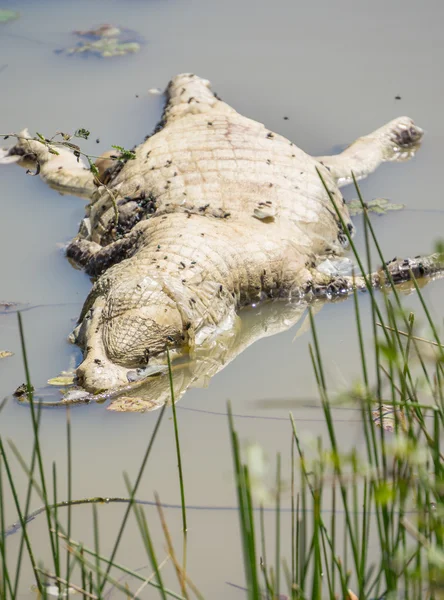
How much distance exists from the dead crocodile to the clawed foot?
0.30 metres

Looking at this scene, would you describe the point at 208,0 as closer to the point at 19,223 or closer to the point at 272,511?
the point at 19,223

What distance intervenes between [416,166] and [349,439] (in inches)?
168

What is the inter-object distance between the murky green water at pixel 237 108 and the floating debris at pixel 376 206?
0.09m

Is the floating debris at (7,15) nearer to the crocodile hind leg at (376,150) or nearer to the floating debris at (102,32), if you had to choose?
the floating debris at (102,32)

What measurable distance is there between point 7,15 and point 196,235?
6.47 m

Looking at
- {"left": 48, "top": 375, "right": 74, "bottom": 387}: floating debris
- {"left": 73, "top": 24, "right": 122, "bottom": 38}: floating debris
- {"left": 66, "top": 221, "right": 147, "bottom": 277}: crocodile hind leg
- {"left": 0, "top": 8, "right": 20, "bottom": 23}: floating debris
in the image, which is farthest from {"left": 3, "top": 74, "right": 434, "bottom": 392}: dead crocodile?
{"left": 0, "top": 8, "right": 20, "bottom": 23}: floating debris

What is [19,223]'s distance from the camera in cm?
752

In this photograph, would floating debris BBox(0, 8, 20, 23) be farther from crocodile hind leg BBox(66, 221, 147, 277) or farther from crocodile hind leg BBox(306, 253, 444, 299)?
crocodile hind leg BBox(306, 253, 444, 299)

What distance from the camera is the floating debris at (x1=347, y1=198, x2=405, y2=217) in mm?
7480

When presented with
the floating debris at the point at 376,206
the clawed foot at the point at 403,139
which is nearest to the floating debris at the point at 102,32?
the clawed foot at the point at 403,139

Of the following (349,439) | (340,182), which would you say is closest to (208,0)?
(340,182)

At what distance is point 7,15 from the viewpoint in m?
11.3

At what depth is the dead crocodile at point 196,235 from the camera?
18.0 ft

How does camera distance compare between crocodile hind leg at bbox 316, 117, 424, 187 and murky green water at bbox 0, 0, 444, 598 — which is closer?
murky green water at bbox 0, 0, 444, 598
